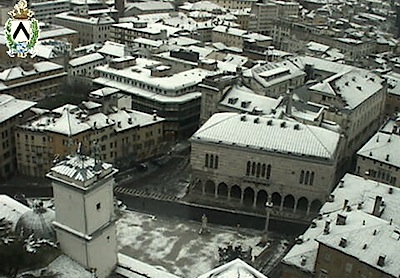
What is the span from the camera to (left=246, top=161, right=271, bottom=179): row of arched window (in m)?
109

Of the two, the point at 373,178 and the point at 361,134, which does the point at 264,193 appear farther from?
the point at 361,134

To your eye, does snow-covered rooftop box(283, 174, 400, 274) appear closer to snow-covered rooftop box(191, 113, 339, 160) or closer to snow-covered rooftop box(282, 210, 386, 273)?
snow-covered rooftop box(282, 210, 386, 273)

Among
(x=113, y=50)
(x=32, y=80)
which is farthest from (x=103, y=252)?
(x=113, y=50)

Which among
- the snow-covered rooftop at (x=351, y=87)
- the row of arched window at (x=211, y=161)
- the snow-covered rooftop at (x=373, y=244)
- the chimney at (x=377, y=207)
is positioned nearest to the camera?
the snow-covered rooftop at (x=373, y=244)

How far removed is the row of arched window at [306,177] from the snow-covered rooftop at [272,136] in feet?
12.4

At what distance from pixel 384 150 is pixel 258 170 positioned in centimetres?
2483

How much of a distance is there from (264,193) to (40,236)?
56642mm

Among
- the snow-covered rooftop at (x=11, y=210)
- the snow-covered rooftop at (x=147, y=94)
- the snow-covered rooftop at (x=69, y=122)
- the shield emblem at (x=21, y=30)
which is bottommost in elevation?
the snow-covered rooftop at (x=147, y=94)

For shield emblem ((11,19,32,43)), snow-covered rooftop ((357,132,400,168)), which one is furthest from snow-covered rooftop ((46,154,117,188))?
snow-covered rooftop ((357,132,400,168))

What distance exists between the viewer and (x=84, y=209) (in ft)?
205

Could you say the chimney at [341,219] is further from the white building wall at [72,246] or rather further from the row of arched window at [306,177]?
the white building wall at [72,246]

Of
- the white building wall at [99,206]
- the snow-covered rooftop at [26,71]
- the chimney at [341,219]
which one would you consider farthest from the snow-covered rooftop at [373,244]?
the snow-covered rooftop at [26,71]

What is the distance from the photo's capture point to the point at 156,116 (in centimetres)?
13275

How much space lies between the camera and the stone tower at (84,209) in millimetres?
62406
